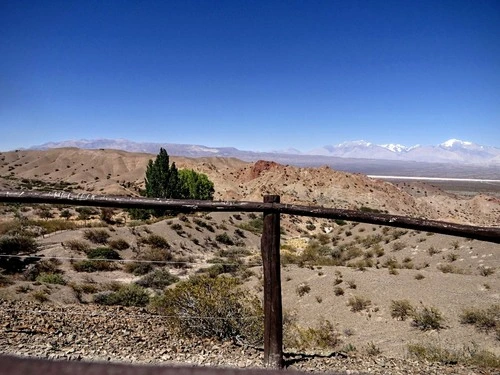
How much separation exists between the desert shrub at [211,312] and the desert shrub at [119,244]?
13.6 meters

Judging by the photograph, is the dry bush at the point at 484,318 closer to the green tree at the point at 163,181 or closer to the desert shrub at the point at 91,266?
the desert shrub at the point at 91,266

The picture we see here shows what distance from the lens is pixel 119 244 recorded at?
1992 centimetres

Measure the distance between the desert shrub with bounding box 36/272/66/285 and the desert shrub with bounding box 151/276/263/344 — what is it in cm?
755

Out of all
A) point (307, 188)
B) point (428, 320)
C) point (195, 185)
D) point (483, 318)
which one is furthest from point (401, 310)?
point (307, 188)

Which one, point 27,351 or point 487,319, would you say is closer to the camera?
point 27,351

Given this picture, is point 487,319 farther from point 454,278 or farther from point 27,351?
point 27,351

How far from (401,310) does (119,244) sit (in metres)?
14.2

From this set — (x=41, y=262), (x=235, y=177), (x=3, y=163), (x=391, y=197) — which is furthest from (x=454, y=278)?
(x=3, y=163)

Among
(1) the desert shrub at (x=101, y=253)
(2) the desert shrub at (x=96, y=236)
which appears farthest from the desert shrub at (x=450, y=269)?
(2) the desert shrub at (x=96, y=236)

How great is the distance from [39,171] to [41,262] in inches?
3846

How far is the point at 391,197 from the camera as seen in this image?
69.1 meters

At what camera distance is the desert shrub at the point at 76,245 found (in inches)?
681

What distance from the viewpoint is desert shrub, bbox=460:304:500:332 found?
30.5 ft

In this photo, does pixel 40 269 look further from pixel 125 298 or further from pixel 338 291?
pixel 338 291
